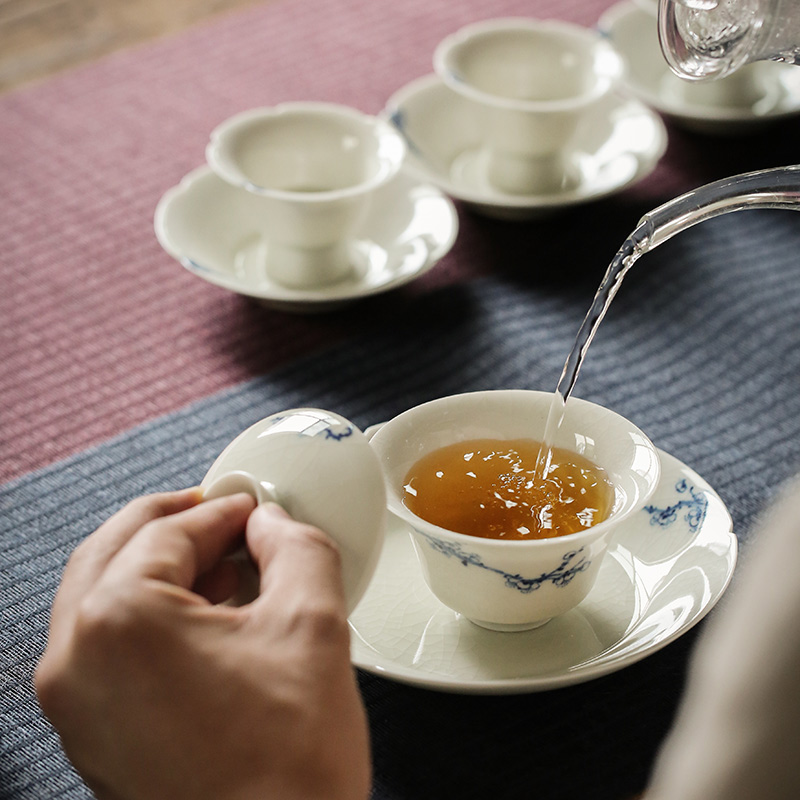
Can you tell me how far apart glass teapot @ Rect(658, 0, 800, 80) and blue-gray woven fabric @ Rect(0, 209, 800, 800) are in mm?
269

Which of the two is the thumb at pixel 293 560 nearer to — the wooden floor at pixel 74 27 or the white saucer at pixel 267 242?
the white saucer at pixel 267 242

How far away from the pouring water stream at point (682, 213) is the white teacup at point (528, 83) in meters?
0.40

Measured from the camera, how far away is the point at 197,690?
1.24ft

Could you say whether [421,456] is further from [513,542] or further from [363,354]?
[363,354]

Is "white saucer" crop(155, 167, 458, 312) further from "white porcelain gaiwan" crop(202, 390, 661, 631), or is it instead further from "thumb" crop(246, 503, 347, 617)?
"thumb" crop(246, 503, 347, 617)

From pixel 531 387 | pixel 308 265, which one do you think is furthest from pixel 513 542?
pixel 308 265

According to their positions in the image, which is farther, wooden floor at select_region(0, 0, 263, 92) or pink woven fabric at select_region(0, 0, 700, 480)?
wooden floor at select_region(0, 0, 263, 92)

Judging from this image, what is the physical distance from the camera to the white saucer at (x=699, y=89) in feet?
3.55

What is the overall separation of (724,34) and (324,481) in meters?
0.34

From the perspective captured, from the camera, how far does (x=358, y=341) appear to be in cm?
85

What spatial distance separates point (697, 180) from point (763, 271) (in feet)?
0.55

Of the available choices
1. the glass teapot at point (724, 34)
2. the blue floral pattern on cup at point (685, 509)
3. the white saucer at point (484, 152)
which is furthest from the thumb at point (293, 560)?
the white saucer at point (484, 152)

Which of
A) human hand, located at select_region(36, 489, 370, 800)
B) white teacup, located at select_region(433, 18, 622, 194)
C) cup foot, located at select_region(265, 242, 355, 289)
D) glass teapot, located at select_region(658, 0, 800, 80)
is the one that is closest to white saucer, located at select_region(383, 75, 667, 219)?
white teacup, located at select_region(433, 18, 622, 194)

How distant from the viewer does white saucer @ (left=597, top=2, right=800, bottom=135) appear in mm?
1082
